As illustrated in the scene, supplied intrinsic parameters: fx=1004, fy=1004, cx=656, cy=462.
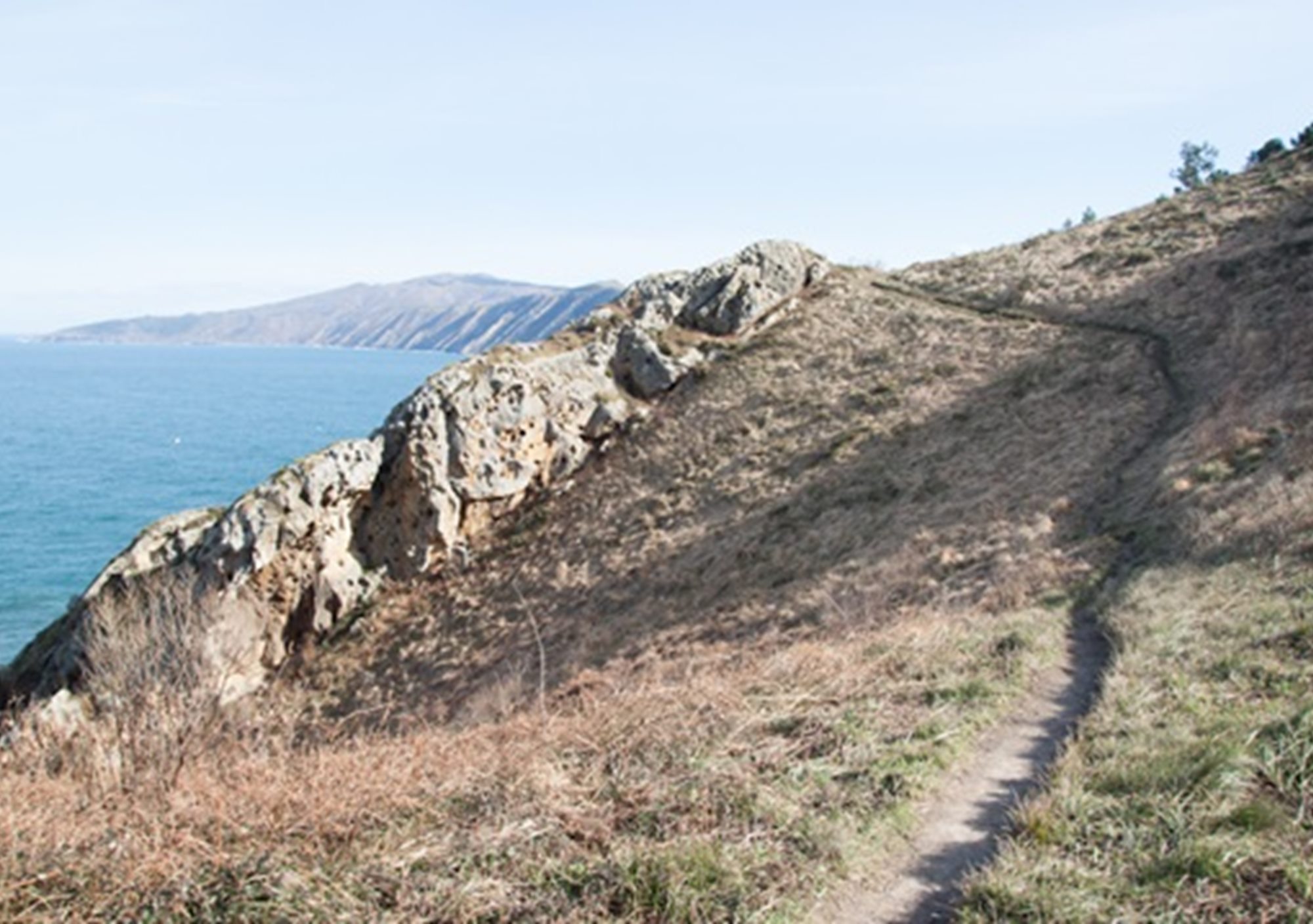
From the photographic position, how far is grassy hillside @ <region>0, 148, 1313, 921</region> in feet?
21.6

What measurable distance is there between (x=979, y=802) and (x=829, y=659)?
408 centimetres

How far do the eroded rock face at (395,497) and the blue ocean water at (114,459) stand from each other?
49.6 feet

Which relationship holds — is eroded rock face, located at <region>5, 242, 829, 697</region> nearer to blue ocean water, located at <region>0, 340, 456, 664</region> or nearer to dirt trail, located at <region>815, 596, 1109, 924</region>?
blue ocean water, located at <region>0, 340, 456, 664</region>

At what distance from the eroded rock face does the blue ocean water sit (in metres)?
15.1

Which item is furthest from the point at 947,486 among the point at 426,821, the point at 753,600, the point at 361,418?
the point at 361,418

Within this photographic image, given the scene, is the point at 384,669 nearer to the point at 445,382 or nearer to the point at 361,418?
the point at 445,382

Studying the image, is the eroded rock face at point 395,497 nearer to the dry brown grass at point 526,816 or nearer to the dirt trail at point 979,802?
the dry brown grass at point 526,816

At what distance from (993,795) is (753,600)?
17.7 metres

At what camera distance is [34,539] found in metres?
59.6

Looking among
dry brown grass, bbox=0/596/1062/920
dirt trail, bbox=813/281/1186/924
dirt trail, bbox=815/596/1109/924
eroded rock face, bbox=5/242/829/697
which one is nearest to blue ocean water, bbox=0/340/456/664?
eroded rock face, bbox=5/242/829/697

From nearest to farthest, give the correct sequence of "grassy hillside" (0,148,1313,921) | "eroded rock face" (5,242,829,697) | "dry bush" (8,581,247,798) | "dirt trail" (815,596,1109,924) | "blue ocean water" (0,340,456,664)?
"grassy hillside" (0,148,1313,921) < "dirt trail" (815,596,1109,924) < "dry bush" (8,581,247,798) < "eroded rock face" (5,242,829,697) < "blue ocean water" (0,340,456,664)

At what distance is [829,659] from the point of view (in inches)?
496

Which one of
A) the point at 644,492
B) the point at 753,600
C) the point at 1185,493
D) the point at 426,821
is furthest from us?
the point at 644,492

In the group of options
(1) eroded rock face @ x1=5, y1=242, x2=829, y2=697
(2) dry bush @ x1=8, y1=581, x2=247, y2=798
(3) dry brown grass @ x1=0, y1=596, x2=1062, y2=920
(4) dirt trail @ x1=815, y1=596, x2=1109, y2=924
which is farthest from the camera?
(1) eroded rock face @ x1=5, y1=242, x2=829, y2=697
